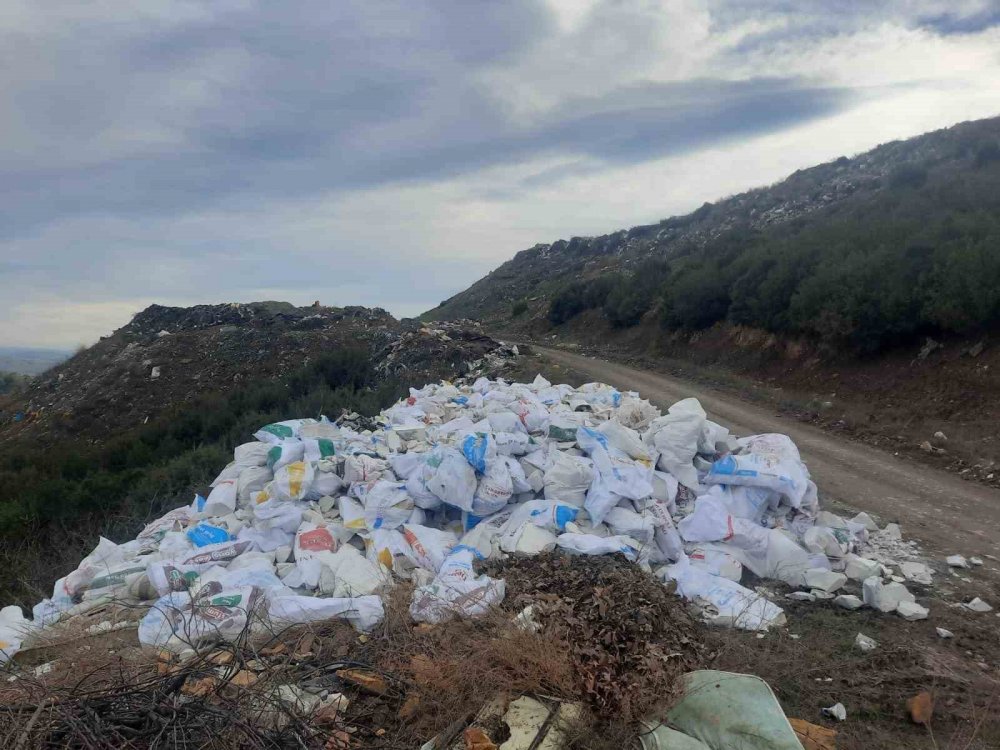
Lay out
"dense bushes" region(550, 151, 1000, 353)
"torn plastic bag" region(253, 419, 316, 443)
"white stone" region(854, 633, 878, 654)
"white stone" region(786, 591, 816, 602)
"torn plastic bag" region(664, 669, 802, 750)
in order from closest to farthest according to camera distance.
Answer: "torn plastic bag" region(664, 669, 802, 750) < "white stone" region(854, 633, 878, 654) < "white stone" region(786, 591, 816, 602) < "torn plastic bag" region(253, 419, 316, 443) < "dense bushes" region(550, 151, 1000, 353)

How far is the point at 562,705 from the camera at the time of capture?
2822 millimetres

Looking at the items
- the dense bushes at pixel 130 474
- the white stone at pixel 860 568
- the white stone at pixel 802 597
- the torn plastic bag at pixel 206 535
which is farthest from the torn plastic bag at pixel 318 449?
the white stone at pixel 860 568

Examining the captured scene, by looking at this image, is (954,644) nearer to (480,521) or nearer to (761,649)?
(761,649)

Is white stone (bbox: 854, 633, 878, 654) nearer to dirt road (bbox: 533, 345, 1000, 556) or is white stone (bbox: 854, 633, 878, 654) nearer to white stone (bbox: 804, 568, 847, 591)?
white stone (bbox: 804, 568, 847, 591)

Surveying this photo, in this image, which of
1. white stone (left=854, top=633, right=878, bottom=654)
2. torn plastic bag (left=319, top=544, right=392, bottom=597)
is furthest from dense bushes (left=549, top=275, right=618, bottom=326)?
white stone (left=854, top=633, right=878, bottom=654)

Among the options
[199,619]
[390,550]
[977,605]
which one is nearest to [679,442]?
[977,605]

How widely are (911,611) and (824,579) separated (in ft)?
1.75

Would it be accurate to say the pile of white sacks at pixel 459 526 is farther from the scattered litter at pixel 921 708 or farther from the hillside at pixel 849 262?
the hillside at pixel 849 262

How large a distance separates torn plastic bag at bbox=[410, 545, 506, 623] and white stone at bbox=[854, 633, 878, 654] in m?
2.13

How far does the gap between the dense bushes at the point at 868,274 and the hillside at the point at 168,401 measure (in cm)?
619

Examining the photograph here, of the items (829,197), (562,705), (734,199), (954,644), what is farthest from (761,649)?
(734,199)

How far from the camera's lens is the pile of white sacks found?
4.01 metres

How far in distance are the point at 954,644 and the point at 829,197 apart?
89.0 feet

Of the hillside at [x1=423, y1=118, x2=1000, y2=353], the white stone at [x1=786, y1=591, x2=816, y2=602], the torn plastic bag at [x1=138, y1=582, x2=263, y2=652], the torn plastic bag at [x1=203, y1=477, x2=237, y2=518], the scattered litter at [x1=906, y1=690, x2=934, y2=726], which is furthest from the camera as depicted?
the hillside at [x1=423, y1=118, x2=1000, y2=353]
